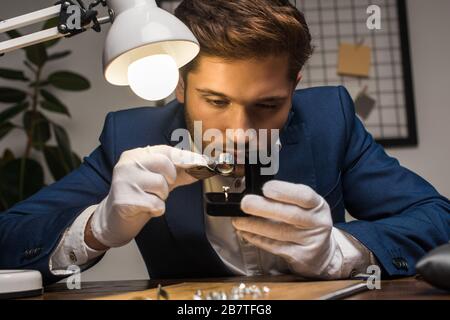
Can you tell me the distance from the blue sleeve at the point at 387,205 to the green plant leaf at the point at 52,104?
0.55m

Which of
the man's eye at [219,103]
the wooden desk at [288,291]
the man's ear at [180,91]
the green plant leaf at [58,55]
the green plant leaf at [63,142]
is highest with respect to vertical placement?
the green plant leaf at [58,55]

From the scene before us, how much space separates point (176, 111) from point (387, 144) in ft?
1.31

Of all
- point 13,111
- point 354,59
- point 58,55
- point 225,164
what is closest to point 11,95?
point 13,111

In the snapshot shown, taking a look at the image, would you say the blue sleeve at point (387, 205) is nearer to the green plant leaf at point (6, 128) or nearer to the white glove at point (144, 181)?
the white glove at point (144, 181)

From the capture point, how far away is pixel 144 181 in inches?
34.6

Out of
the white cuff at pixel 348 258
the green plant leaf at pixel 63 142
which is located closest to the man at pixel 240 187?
the white cuff at pixel 348 258

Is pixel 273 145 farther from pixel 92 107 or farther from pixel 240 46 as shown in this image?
pixel 92 107

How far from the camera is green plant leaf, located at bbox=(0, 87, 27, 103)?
52.0 inches

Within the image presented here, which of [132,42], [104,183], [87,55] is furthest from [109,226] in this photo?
[87,55]

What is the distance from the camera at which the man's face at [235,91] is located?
103cm

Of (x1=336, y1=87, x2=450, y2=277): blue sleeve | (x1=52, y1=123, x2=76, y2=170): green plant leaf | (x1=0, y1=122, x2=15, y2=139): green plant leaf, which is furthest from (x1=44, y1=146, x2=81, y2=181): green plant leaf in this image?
(x1=336, y1=87, x2=450, y2=277): blue sleeve

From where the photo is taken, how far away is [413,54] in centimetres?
118

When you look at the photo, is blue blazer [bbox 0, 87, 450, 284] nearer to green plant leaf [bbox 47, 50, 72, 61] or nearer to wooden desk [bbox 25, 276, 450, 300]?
wooden desk [bbox 25, 276, 450, 300]

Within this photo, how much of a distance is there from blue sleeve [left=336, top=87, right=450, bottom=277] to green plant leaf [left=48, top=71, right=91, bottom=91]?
19.5 inches
